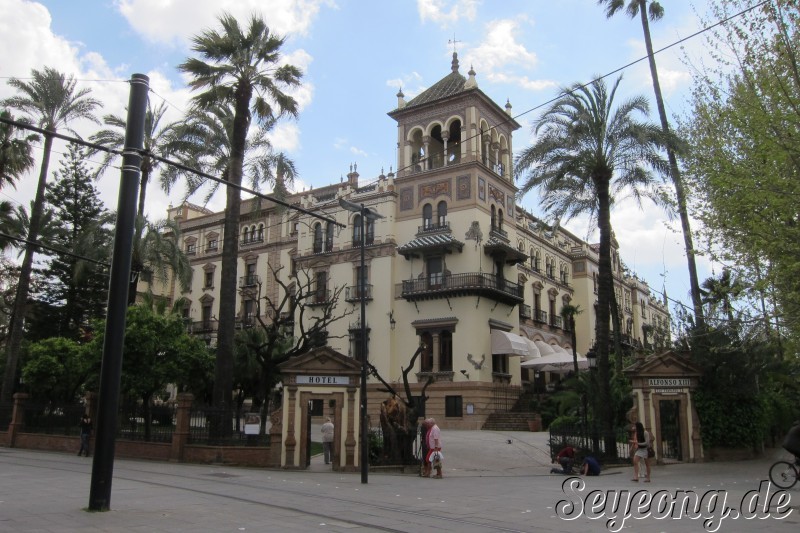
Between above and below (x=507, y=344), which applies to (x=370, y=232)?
above

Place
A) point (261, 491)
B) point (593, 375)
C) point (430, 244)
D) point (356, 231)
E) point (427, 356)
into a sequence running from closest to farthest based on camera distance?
point (261, 491) < point (593, 375) < point (430, 244) < point (427, 356) < point (356, 231)

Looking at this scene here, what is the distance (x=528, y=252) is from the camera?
158 ft

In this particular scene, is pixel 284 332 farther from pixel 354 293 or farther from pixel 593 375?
pixel 354 293

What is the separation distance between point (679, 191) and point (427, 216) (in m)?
19.2

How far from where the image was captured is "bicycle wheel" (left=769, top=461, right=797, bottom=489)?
13.5m

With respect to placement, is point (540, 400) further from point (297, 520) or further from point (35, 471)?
point (297, 520)

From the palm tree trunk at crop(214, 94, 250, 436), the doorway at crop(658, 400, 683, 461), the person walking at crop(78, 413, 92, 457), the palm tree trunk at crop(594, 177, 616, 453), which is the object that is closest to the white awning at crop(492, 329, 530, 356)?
the palm tree trunk at crop(594, 177, 616, 453)

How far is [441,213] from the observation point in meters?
40.2

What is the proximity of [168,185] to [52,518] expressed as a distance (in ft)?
60.7

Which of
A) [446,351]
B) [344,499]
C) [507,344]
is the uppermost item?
[507,344]

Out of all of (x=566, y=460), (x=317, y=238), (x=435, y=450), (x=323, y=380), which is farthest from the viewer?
(x=317, y=238)

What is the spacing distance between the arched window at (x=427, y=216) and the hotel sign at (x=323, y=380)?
2216cm

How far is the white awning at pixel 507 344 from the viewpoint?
3794 centimetres

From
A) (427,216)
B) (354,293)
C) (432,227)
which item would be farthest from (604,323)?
(354,293)
